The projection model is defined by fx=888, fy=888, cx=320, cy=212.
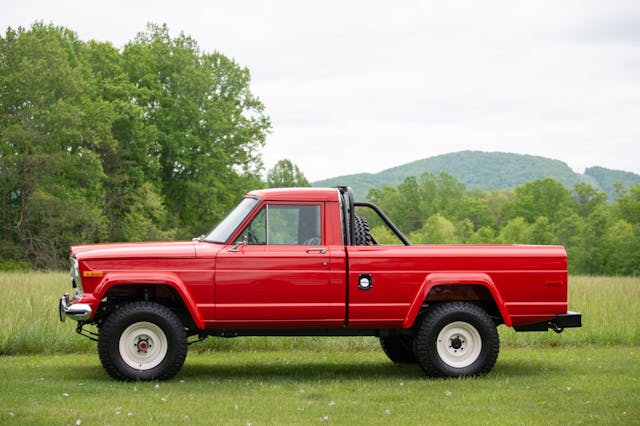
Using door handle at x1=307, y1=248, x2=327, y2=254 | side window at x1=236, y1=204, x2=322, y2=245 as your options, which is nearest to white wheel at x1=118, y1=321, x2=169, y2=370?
side window at x1=236, y1=204, x2=322, y2=245

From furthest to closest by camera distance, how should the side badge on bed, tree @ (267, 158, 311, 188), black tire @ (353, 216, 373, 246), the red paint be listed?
tree @ (267, 158, 311, 188)
black tire @ (353, 216, 373, 246)
the side badge on bed
the red paint

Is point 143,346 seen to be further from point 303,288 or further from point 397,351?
point 397,351

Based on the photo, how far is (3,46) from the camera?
144 feet

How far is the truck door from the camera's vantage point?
9.60m

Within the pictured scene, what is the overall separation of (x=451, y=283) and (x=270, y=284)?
2024 mm

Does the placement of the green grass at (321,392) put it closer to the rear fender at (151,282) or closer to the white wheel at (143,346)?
the white wheel at (143,346)

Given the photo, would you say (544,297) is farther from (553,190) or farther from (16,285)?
(553,190)

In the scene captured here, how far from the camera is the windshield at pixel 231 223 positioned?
989cm

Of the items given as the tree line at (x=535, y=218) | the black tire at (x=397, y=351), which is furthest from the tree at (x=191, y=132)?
the black tire at (x=397, y=351)

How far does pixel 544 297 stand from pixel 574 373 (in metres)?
1.06

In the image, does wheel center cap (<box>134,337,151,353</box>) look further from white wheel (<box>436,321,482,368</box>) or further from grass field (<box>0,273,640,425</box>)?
white wheel (<box>436,321,482,368</box>)

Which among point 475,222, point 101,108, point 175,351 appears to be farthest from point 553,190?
point 175,351

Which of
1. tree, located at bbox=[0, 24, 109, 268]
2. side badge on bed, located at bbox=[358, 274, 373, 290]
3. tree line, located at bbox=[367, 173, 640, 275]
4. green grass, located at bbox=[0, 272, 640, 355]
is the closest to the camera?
side badge on bed, located at bbox=[358, 274, 373, 290]

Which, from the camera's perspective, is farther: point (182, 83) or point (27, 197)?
point (182, 83)
